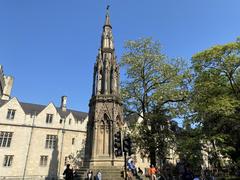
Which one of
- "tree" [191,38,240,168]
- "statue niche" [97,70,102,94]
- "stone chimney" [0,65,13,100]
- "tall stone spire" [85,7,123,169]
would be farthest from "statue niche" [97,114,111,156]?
"stone chimney" [0,65,13,100]

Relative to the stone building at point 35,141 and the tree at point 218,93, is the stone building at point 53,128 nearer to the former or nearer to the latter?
the stone building at point 35,141

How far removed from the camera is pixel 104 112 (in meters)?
13.4

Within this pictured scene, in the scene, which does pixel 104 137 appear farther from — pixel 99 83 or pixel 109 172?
pixel 99 83

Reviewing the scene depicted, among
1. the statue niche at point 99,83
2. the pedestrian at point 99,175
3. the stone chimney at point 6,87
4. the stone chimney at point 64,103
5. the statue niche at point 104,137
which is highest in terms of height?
the stone chimney at point 6,87

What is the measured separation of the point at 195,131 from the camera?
662 inches

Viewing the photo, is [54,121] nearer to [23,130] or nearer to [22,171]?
[23,130]

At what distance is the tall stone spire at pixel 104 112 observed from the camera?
1234 centimetres

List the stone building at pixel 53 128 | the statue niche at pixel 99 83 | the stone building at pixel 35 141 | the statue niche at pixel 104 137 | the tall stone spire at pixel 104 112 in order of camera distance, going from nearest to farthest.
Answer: the tall stone spire at pixel 104 112, the statue niche at pixel 104 137, the stone building at pixel 53 128, the statue niche at pixel 99 83, the stone building at pixel 35 141

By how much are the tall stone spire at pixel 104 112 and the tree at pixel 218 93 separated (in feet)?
25.9

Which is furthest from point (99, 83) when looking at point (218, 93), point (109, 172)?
point (218, 93)

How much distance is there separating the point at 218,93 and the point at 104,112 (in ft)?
39.9

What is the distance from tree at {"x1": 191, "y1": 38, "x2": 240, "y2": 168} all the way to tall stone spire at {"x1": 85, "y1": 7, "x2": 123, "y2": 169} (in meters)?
7.89

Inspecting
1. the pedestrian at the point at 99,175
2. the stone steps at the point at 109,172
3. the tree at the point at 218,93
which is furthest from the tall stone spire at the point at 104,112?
the tree at the point at 218,93

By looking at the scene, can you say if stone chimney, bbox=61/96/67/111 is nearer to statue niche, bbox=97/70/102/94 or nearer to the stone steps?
statue niche, bbox=97/70/102/94
